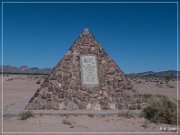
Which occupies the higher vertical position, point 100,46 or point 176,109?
point 100,46

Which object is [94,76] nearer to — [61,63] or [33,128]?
[61,63]

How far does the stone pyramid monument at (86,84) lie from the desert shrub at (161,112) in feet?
6.57

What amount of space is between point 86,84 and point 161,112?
3.51m

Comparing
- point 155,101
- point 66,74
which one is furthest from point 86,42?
point 155,101

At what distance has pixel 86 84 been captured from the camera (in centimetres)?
1390

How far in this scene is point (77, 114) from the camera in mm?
11969

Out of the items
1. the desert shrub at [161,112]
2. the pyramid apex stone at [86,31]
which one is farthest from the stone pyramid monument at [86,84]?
the desert shrub at [161,112]

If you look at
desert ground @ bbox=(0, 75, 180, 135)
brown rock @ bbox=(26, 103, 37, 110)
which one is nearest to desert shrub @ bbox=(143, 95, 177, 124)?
desert ground @ bbox=(0, 75, 180, 135)

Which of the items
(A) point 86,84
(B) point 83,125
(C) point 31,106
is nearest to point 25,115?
(C) point 31,106

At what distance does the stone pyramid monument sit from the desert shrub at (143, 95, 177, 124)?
2001 millimetres

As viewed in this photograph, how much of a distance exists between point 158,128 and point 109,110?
3311 mm

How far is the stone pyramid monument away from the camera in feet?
43.8

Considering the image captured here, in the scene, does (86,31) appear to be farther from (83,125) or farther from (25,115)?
(83,125)

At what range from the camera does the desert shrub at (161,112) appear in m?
11.3
